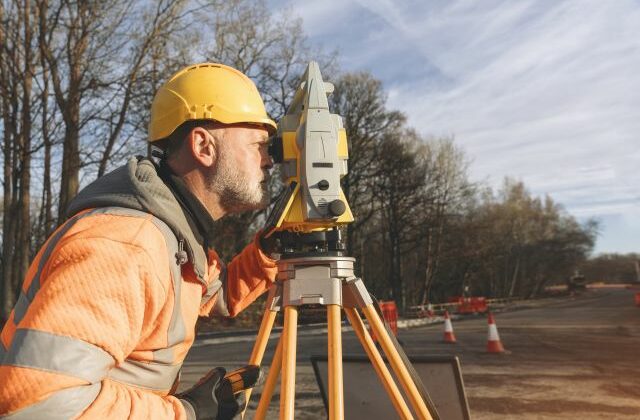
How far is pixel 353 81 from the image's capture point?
2516 centimetres

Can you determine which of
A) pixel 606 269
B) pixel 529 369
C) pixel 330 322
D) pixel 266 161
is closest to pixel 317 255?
pixel 330 322

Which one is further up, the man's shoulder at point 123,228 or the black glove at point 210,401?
the man's shoulder at point 123,228

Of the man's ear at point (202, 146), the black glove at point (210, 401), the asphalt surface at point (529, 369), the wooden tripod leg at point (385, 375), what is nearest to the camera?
the black glove at point (210, 401)

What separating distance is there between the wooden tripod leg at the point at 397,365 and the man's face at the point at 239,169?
25.5 inches

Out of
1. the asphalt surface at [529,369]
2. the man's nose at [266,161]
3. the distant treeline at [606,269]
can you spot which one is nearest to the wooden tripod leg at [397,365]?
the man's nose at [266,161]

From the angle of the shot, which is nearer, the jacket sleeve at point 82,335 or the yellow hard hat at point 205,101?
the jacket sleeve at point 82,335

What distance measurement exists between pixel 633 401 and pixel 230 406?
16.0 feet

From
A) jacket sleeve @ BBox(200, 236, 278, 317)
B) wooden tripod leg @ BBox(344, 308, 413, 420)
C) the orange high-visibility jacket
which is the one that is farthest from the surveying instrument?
the orange high-visibility jacket

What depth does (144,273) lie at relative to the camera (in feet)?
4.00

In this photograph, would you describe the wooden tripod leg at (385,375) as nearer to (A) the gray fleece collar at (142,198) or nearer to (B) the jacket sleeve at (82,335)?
(A) the gray fleece collar at (142,198)

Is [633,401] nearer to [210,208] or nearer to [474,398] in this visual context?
[474,398]

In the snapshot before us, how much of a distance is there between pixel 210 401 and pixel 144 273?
18.2 inches

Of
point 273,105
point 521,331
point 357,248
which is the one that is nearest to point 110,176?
point 521,331

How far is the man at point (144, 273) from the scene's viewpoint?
1.04 meters
